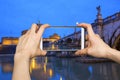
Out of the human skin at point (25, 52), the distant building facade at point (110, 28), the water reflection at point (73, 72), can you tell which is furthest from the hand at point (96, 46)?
the distant building facade at point (110, 28)

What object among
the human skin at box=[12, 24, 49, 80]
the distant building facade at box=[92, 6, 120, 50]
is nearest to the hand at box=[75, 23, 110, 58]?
the human skin at box=[12, 24, 49, 80]

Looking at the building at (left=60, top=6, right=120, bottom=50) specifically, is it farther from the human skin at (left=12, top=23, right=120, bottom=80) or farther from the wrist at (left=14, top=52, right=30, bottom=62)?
the wrist at (left=14, top=52, right=30, bottom=62)

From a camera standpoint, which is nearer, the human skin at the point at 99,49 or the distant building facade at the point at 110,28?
the human skin at the point at 99,49

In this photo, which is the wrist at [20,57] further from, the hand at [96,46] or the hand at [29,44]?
the hand at [96,46]

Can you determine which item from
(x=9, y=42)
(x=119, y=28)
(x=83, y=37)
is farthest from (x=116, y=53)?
(x=9, y=42)

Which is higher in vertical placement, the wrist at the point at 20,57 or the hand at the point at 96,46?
the hand at the point at 96,46

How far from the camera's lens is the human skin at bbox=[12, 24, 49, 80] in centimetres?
114

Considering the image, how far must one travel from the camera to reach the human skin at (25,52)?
1137 millimetres

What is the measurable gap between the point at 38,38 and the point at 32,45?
0.05 m

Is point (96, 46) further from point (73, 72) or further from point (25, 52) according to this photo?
point (73, 72)

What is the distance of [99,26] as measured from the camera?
2895cm

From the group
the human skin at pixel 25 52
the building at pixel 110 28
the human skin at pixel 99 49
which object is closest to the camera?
the human skin at pixel 25 52

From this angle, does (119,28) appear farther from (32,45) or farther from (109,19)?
(32,45)

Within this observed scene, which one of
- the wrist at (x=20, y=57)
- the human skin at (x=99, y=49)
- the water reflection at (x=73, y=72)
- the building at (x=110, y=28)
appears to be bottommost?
the water reflection at (x=73, y=72)
